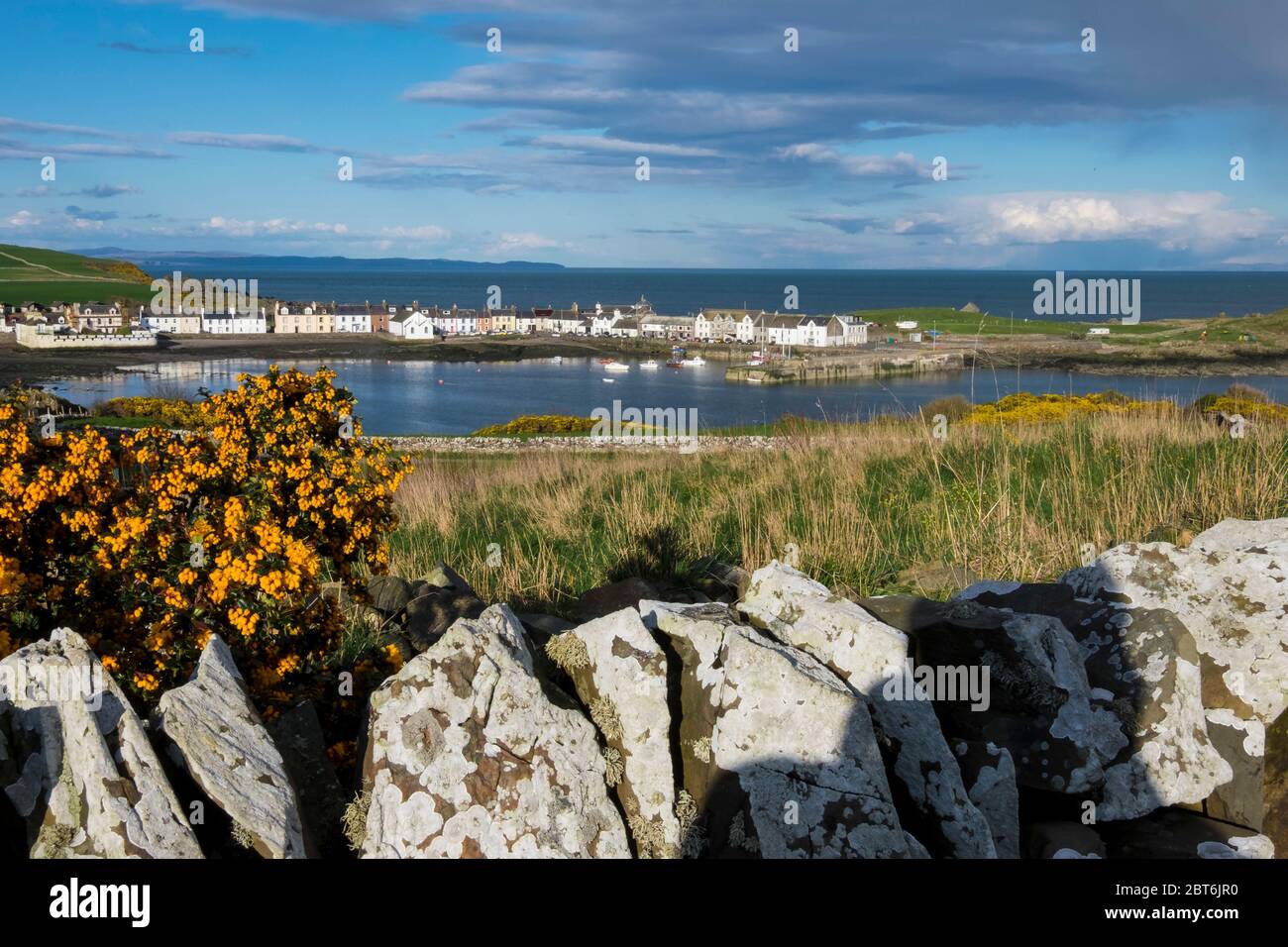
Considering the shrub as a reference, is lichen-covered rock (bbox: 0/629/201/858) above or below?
below

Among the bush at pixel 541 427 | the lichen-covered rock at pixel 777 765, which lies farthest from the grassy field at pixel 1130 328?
the lichen-covered rock at pixel 777 765

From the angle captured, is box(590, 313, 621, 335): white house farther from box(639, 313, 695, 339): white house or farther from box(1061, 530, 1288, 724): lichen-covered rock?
box(1061, 530, 1288, 724): lichen-covered rock

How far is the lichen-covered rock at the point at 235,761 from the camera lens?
3.15 meters

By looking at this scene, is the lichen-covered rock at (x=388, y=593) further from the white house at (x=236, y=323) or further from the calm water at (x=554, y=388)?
the white house at (x=236, y=323)

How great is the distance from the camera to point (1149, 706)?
4504mm

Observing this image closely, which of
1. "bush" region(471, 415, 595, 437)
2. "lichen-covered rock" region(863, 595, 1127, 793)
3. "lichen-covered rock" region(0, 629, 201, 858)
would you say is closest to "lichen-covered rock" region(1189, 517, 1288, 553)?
"lichen-covered rock" region(863, 595, 1127, 793)

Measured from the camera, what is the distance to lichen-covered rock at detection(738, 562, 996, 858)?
3.68 m

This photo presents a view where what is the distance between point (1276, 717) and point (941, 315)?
15461cm

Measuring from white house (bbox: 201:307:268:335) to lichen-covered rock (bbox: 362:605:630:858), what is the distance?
15045 centimetres

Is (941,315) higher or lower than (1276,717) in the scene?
higher

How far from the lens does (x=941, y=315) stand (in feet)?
496

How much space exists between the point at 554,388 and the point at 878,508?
3516 inches
